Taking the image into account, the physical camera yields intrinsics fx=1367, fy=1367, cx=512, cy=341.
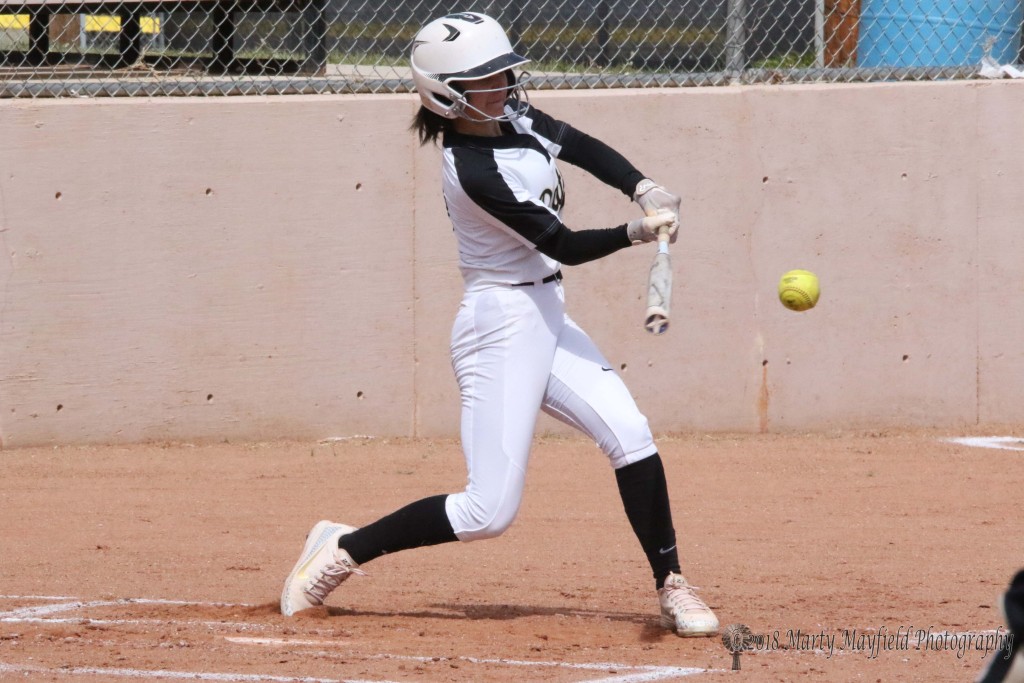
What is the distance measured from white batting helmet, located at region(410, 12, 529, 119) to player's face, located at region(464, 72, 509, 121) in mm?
27

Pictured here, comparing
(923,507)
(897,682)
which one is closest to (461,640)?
(897,682)

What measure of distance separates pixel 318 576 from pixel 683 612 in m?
1.15

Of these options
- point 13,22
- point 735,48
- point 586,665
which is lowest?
point 13,22

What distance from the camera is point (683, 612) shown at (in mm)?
3986

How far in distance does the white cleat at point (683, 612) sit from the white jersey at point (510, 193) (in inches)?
39.7

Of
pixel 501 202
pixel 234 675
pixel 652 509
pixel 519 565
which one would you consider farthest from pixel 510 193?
pixel 519 565

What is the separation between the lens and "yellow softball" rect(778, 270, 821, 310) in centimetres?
496

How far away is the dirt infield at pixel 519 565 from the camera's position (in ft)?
12.5

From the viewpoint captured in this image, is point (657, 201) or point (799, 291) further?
point (799, 291)

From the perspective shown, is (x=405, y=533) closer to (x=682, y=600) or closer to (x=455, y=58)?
(x=682, y=600)

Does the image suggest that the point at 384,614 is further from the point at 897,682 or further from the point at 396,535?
the point at 897,682

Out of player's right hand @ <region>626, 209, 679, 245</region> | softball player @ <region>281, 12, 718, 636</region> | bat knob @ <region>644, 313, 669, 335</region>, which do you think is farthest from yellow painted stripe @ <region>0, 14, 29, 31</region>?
bat knob @ <region>644, 313, 669, 335</region>

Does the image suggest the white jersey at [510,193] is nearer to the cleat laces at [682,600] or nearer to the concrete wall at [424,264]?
the cleat laces at [682,600]

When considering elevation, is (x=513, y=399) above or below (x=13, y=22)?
above
